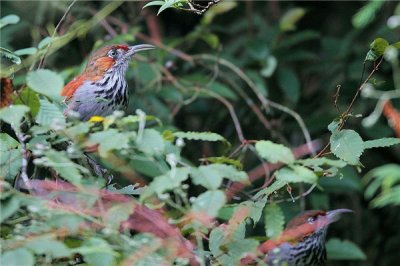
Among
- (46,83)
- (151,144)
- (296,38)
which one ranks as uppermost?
(46,83)

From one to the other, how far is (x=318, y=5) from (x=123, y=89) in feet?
10.5

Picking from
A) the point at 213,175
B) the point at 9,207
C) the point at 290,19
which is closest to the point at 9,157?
the point at 9,207

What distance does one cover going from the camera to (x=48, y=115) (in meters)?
2.69

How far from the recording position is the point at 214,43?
5.83m

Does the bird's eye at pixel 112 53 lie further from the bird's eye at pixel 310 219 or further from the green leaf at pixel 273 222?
the green leaf at pixel 273 222

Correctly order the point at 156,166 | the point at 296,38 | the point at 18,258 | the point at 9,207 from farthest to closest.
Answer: the point at 296,38, the point at 156,166, the point at 9,207, the point at 18,258

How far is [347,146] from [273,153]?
556mm

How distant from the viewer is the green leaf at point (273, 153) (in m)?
2.51

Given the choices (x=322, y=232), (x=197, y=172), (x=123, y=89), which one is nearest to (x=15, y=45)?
(x=123, y=89)

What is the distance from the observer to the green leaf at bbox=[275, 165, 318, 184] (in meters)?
2.53

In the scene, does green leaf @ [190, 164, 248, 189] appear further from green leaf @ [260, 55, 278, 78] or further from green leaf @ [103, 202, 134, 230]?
green leaf @ [260, 55, 278, 78]

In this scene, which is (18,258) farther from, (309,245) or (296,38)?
(296,38)

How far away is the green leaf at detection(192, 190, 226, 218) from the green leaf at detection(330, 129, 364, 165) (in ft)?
2.31

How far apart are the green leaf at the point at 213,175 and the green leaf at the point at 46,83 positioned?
0.47m
